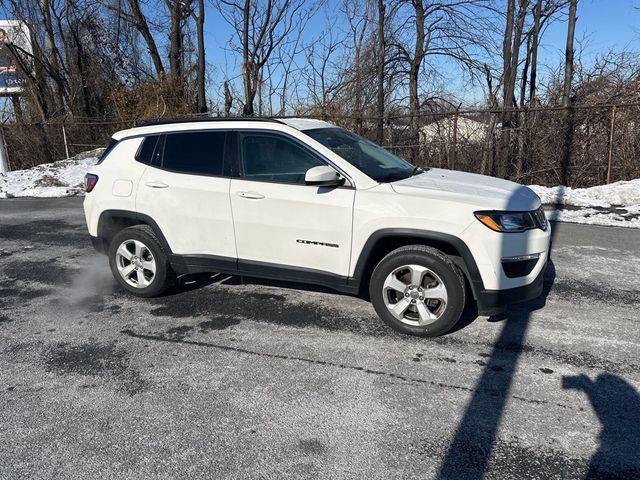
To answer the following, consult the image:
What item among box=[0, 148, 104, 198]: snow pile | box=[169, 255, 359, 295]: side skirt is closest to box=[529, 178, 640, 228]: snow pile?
box=[169, 255, 359, 295]: side skirt

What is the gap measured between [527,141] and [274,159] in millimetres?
9513

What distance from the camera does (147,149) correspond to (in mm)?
4934

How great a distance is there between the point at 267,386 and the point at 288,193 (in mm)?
1697

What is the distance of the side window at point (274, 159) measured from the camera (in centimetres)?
428

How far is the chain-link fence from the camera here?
1106 centimetres

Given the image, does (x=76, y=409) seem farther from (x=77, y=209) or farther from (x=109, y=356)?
(x=77, y=209)

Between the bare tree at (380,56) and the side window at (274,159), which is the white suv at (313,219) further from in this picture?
the bare tree at (380,56)

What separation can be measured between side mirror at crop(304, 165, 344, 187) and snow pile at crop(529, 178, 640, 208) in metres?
7.75

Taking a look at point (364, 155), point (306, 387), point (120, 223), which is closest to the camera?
point (306, 387)

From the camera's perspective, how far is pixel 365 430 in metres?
2.86

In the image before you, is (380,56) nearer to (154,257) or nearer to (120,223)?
(120,223)

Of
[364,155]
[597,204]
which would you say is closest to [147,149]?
[364,155]

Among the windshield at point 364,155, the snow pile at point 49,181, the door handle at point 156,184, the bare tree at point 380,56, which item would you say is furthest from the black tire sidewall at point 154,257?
the bare tree at point 380,56

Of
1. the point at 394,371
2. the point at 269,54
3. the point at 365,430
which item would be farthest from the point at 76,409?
the point at 269,54
